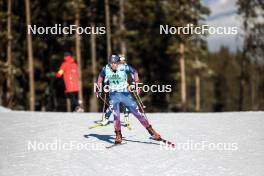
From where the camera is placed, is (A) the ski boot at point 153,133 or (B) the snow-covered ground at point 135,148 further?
(A) the ski boot at point 153,133

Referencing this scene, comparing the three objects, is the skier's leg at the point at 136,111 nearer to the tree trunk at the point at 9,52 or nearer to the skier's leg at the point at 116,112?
the skier's leg at the point at 116,112

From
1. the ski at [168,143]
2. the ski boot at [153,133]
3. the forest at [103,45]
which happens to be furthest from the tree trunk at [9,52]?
Answer: the ski at [168,143]

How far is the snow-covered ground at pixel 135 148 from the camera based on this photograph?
31.0 ft

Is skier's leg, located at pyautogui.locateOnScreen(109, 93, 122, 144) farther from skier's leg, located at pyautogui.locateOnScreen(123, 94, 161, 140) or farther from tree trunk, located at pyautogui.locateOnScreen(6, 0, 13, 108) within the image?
tree trunk, located at pyautogui.locateOnScreen(6, 0, 13, 108)

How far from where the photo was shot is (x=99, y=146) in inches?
457

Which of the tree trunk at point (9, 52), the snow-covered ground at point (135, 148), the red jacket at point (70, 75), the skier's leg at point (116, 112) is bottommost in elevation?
the snow-covered ground at point (135, 148)

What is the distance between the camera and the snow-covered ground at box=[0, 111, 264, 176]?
9.45 m

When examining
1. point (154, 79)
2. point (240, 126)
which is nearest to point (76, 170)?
point (240, 126)

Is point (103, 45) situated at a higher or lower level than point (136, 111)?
higher

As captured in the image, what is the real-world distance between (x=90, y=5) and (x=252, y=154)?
98.0 feet

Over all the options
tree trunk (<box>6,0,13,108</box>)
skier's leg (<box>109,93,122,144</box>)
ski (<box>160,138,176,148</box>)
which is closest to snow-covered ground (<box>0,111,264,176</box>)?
ski (<box>160,138,176,148</box>)

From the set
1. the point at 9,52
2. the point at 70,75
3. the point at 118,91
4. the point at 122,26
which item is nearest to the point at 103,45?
the point at 122,26

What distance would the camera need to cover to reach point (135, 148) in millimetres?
11328

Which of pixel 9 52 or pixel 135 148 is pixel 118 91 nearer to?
pixel 135 148
